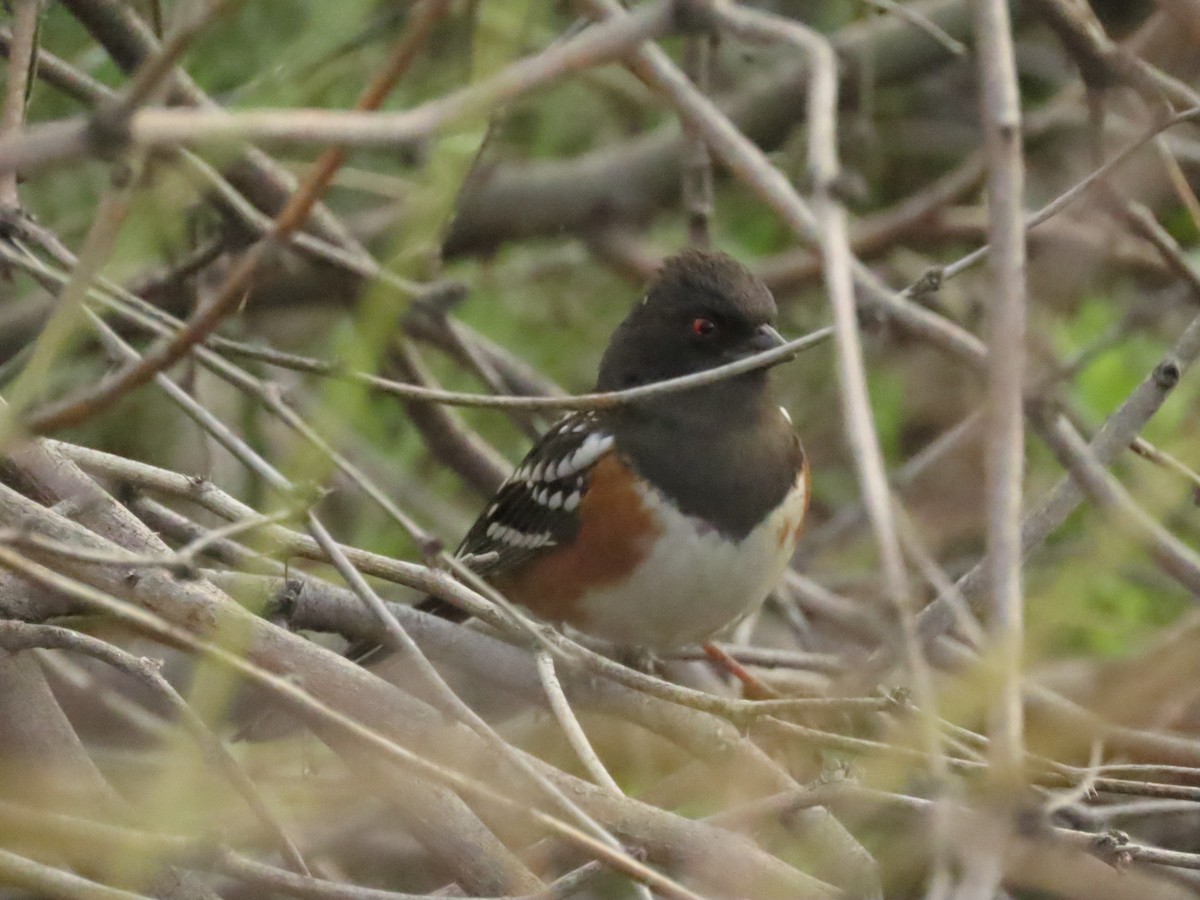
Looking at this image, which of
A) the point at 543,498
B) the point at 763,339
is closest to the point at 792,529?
the point at 763,339

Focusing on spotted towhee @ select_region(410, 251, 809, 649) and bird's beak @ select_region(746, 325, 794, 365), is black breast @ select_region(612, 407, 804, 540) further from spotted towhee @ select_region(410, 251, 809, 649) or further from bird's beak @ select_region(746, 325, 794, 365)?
bird's beak @ select_region(746, 325, 794, 365)

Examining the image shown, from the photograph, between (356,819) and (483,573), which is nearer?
(356,819)

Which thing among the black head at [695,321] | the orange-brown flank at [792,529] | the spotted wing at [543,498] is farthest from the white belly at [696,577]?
the black head at [695,321]

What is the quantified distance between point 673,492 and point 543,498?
29 cm

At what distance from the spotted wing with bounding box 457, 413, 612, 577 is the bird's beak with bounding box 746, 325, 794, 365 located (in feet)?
1.08

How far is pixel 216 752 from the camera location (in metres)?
1.59

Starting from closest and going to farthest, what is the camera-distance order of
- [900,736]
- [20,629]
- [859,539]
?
[900,736] < [20,629] < [859,539]

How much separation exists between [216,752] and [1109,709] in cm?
87

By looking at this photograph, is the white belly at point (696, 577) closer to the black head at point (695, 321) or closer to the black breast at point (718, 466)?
the black breast at point (718, 466)

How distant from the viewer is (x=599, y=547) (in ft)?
9.90

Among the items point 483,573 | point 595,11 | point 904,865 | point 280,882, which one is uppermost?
point 595,11

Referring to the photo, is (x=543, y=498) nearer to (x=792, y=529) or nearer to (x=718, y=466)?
(x=718, y=466)

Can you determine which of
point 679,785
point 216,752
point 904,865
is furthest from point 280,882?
point 679,785

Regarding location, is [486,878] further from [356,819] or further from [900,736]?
[900,736]
